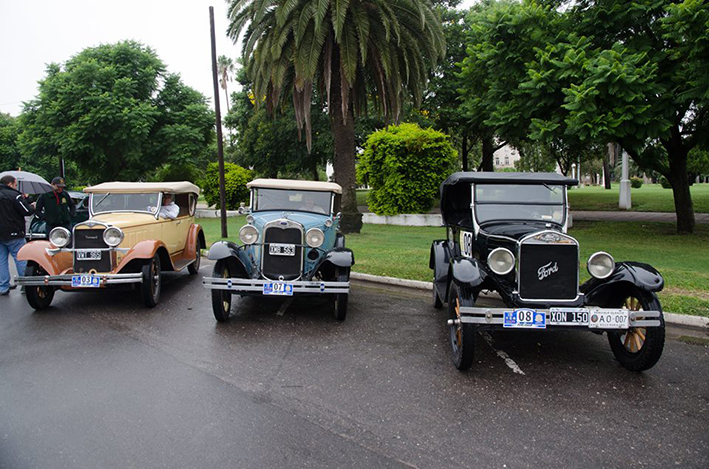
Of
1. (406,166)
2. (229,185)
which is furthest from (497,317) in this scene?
(229,185)

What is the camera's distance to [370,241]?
1347cm

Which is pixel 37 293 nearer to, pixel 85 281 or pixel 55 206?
pixel 85 281

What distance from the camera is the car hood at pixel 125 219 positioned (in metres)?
7.04

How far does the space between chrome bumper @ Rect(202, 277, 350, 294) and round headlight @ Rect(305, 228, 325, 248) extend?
623 mm

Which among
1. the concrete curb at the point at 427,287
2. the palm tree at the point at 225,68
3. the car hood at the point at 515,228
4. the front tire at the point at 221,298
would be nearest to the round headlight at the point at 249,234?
the front tire at the point at 221,298

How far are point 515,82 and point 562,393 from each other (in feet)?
34.3

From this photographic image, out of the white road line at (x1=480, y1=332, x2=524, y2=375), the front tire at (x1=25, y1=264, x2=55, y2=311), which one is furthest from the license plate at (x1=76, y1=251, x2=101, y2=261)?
the white road line at (x1=480, y1=332, x2=524, y2=375)

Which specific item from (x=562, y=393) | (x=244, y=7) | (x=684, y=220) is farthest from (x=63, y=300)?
(x=684, y=220)

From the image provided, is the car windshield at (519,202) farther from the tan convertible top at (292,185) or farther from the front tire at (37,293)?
the front tire at (37,293)

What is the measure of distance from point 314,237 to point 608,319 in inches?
148

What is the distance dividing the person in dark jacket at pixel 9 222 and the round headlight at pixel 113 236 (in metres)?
1.85

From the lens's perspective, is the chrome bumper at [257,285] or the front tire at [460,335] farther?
the chrome bumper at [257,285]

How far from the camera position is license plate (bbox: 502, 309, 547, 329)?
4285mm

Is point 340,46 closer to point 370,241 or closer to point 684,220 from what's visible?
point 370,241
